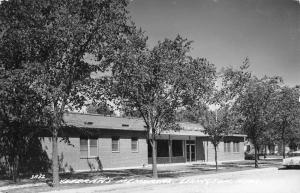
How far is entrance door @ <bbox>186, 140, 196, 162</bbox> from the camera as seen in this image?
43.2 metres

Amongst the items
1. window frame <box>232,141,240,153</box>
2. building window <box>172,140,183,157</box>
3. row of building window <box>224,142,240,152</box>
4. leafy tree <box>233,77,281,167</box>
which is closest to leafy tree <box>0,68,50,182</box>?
leafy tree <box>233,77,281,167</box>

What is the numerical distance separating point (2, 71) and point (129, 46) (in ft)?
20.1

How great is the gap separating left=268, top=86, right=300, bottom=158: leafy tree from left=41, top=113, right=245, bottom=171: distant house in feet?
19.5

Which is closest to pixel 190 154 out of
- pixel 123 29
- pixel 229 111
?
pixel 229 111

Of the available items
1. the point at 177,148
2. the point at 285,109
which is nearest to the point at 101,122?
the point at 177,148

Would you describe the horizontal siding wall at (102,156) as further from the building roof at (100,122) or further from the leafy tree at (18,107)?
the leafy tree at (18,107)

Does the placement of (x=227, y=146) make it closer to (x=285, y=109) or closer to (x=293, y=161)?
(x=285, y=109)

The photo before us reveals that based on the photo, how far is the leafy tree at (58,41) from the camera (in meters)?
17.3

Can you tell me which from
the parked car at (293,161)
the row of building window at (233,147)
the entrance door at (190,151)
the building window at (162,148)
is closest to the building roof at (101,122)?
the building window at (162,148)

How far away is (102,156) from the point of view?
31.6 m

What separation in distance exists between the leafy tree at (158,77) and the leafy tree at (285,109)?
38.5 ft

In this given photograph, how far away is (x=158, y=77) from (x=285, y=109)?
61.3 ft

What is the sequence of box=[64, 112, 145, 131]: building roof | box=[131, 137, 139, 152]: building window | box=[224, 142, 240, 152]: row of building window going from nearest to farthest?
box=[64, 112, 145, 131]: building roof
box=[131, 137, 139, 152]: building window
box=[224, 142, 240, 152]: row of building window

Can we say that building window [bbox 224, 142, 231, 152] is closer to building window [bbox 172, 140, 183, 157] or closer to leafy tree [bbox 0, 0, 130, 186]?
building window [bbox 172, 140, 183, 157]
